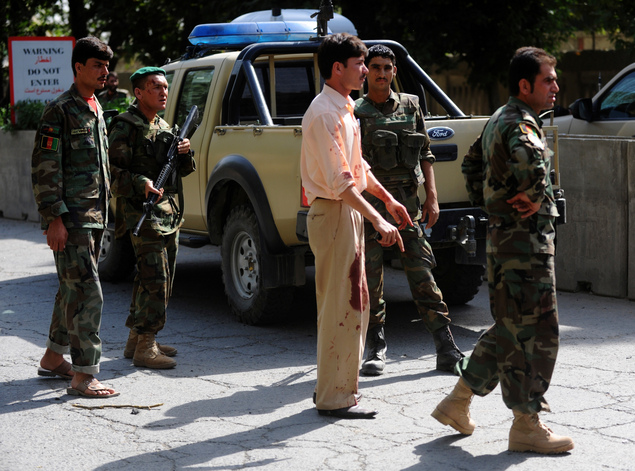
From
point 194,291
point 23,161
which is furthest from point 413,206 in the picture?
point 23,161

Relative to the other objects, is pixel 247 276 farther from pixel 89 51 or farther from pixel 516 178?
pixel 516 178

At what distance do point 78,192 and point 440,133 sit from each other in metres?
2.61

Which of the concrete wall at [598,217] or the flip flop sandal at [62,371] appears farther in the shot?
the concrete wall at [598,217]

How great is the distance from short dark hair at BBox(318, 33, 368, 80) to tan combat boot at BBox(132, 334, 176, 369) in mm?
2363

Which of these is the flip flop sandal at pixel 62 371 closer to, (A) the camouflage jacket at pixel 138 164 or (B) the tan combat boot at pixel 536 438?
(A) the camouflage jacket at pixel 138 164

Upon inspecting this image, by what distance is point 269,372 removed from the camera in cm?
643

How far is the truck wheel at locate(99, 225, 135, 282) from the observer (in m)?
9.56

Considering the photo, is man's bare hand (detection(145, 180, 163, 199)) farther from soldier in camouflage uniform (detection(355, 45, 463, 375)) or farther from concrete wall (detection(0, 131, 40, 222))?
concrete wall (detection(0, 131, 40, 222))

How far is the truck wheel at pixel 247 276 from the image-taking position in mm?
7562

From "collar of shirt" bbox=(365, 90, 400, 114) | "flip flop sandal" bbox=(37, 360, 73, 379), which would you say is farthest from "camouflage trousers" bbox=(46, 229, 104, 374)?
"collar of shirt" bbox=(365, 90, 400, 114)

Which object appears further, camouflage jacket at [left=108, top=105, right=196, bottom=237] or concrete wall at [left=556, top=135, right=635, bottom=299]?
concrete wall at [left=556, top=135, right=635, bottom=299]

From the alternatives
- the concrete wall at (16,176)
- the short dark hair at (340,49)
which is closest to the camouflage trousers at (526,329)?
the short dark hair at (340,49)

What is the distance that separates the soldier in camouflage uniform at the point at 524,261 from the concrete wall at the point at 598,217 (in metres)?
4.11

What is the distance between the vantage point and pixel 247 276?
777 centimetres
